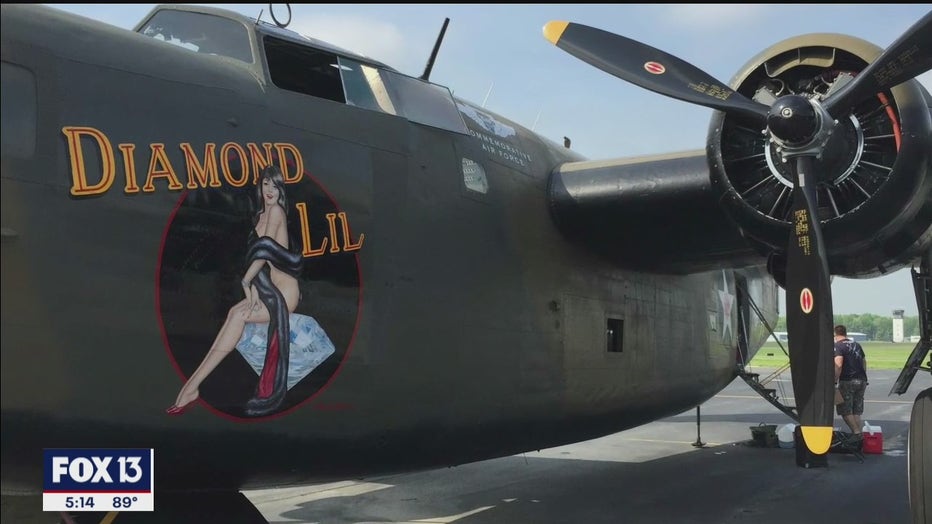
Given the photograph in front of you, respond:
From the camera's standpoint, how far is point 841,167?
6633 mm

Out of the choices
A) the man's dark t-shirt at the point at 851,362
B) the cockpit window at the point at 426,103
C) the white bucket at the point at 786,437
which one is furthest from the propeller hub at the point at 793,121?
the white bucket at the point at 786,437

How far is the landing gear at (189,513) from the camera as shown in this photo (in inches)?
195

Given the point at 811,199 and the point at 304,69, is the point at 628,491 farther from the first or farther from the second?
the point at 304,69

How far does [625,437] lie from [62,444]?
45.1 ft

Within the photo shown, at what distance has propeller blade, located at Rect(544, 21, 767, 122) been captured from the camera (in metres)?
6.99

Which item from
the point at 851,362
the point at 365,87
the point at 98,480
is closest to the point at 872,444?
the point at 851,362

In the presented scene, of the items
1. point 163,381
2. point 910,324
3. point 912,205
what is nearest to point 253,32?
point 163,381

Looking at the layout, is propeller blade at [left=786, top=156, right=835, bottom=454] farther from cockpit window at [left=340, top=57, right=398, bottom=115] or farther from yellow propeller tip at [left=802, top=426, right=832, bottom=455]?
cockpit window at [left=340, top=57, right=398, bottom=115]

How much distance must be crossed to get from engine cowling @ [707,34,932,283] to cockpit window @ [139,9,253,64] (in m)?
4.10

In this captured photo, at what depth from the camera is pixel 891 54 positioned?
6.30 meters

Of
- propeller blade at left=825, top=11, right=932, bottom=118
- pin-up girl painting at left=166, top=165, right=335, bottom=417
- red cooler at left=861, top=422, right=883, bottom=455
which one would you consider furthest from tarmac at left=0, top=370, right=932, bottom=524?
propeller blade at left=825, top=11, right=932, bottom=118

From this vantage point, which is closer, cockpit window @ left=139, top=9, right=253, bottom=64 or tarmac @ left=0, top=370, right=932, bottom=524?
cockpit window @ left=139, top=9, right=253, bottom=64

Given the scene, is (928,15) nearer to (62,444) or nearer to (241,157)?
(241,157)

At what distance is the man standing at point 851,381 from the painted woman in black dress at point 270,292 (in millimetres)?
11519
